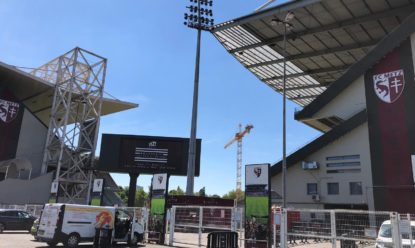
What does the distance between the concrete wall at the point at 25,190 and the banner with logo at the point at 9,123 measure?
5735mm

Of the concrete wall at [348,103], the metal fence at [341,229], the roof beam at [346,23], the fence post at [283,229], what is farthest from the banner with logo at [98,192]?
the roof beam at [346,23]

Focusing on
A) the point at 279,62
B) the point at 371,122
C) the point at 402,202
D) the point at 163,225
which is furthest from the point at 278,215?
the point at 279,62

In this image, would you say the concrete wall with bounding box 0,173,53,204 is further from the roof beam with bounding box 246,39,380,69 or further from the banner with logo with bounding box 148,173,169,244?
the roof beam with bounding box 246,39,380,69

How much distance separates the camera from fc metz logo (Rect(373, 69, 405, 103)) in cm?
3138

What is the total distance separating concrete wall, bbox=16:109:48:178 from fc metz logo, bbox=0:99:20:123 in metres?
1.63

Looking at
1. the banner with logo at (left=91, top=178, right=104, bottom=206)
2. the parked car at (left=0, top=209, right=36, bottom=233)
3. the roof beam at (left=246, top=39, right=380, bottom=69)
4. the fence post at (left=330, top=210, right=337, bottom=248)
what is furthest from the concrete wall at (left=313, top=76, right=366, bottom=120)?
the parked car at (left=0, top=209, right=36, bottom=233)

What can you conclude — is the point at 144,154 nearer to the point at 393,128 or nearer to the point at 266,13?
the point at 266,13

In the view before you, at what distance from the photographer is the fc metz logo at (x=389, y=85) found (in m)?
31.4

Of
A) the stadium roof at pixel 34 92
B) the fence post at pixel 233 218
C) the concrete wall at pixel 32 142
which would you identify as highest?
the stadium roof at pixel 34 92

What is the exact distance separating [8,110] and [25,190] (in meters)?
11.3

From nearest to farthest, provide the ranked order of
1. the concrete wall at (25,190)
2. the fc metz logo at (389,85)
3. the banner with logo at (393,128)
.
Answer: the banner with logo at (393,128)
the fc metz logo at (389,85)
the concrete wall at (25,190)

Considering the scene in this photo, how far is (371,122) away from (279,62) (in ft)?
59.5

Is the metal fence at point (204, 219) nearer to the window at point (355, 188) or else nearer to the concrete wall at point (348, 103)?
the window at point (355, 188)

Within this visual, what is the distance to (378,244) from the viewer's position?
1348cm
